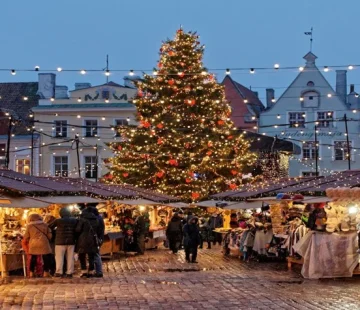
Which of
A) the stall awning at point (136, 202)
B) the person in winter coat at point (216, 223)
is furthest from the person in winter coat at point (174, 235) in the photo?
the person in winter coat at point (216, 223)

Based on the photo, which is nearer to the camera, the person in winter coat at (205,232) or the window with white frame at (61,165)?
the person in winter coat at (205,232)

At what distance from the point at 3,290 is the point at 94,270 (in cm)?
335

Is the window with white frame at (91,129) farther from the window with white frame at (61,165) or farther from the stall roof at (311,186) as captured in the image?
the stall roof at (311,186)

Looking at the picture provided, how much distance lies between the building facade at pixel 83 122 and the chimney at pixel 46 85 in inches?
55.6

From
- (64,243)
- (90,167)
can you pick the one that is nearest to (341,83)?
(90,167)

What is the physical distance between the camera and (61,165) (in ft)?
190

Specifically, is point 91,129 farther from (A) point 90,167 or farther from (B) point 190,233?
(B) point 190,233

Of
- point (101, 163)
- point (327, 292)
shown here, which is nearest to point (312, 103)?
point (101, 163)

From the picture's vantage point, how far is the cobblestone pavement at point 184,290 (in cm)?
1362

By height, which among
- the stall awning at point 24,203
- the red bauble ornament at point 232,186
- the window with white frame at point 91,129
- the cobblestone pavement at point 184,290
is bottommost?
the cobblestone pavement at point 184,290

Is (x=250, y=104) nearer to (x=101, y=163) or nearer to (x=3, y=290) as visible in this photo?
(x=101, y=163)

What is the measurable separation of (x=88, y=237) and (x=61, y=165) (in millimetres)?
40040

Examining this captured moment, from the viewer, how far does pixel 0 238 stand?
1920 centimetres

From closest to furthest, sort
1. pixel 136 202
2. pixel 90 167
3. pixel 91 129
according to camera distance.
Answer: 1. pixel 136 202
2. pixel 90 167
3. pixel 91 129
